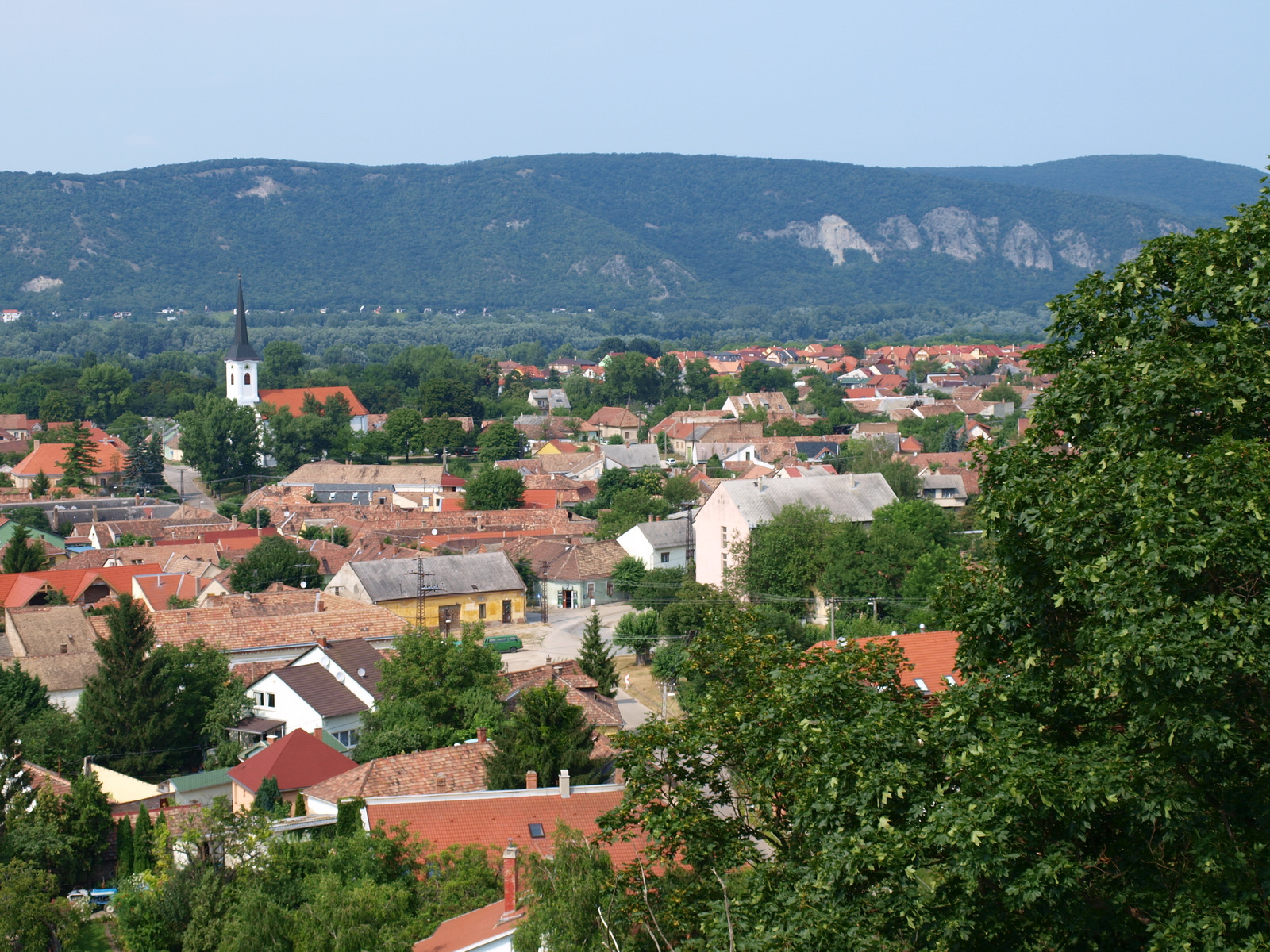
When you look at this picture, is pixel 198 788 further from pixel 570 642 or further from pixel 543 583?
pixel 543 583

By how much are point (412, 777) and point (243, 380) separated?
3313 inches

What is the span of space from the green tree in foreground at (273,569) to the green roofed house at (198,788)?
17762 mm

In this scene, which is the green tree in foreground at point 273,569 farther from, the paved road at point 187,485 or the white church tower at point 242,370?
the white church tower at point 242,370

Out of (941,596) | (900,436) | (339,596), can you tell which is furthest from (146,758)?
(900,436)

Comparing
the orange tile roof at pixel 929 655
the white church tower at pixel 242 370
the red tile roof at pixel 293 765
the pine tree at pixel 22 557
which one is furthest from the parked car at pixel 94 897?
the white church tower at pixel 242 370

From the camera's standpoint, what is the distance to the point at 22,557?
45281mm

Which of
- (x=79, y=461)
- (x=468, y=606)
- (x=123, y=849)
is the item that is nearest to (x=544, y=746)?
(x=123, y=849)

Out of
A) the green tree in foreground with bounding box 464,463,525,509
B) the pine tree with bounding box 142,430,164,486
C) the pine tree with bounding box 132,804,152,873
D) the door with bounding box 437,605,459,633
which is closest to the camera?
the pine tree with bounding box 132,804,152,873

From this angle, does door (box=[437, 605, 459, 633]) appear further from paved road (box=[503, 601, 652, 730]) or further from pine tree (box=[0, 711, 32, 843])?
pine tree (box=[0, 711, 32, 843])

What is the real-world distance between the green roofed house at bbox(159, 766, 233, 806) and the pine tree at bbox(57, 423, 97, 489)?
47855 mm

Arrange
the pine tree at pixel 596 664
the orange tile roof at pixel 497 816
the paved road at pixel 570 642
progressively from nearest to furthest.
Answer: the orange tile roof at pixel 497 816 < the pine tree at pixel 596 664 < the paved road at pixel 570 642

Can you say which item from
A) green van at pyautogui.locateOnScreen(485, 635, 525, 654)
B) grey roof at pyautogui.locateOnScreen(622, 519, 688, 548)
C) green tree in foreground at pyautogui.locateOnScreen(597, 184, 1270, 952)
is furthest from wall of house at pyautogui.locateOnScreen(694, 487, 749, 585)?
green tree in foreground at pyautogui.locateOnScreen(597, 184, 1270, 952)

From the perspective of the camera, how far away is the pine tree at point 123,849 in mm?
21312

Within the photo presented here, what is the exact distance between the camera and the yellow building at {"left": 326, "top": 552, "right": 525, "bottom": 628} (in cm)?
4084
